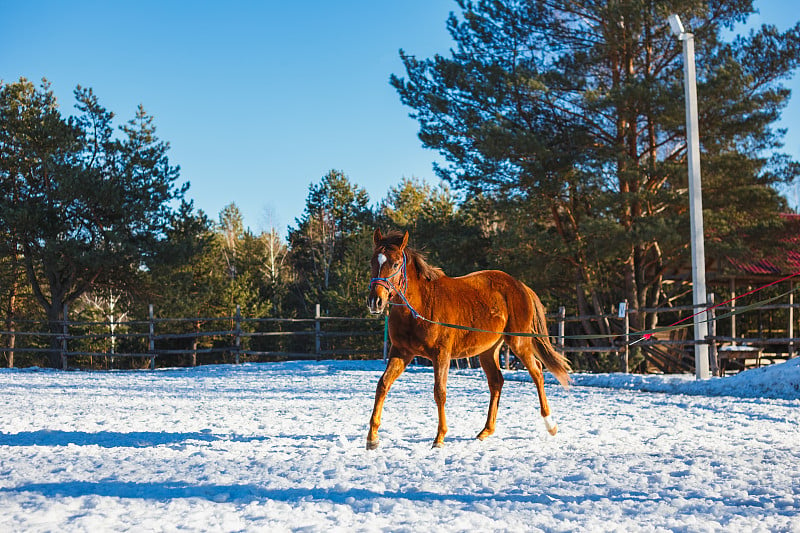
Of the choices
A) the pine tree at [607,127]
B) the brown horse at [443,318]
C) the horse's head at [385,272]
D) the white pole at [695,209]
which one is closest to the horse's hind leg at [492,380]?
the brown horse at [443,318]

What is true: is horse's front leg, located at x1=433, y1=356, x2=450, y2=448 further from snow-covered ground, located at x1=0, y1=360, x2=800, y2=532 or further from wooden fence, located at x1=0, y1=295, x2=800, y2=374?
wooden fence, located at x1=0, y1=295, x2=800, y2=374

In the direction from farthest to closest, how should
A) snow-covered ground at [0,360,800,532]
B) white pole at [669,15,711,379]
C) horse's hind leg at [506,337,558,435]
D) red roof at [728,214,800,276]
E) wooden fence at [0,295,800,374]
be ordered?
red roof at [728,214,800,276] → wooden fence at [0,295,800,374] → white pole at [669,15,711,379] → horse's hind leg at [506,337,558,435] → snow-covered ground at [0,360,800,532]

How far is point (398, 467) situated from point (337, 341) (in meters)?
24.1

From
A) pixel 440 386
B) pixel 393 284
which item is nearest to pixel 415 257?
pixel 393 284

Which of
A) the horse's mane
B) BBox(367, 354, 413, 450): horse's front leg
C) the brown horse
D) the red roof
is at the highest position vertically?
the red roof

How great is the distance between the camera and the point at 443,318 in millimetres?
5578

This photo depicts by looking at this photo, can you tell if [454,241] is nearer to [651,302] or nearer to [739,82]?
[651,302]

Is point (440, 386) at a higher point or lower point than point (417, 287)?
lower

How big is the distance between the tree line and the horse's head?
11.5 meters

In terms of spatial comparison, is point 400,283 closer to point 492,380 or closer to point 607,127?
point 492,380

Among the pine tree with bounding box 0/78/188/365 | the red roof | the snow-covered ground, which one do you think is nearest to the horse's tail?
the snow-covered ground

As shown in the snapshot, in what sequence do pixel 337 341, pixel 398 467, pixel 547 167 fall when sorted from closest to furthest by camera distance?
pixel 398 467, pixel 547 167, pixel 337 341

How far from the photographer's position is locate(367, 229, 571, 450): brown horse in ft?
17.4

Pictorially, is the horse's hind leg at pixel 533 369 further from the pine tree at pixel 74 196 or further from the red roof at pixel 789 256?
the pine tree at pixel 74 196
